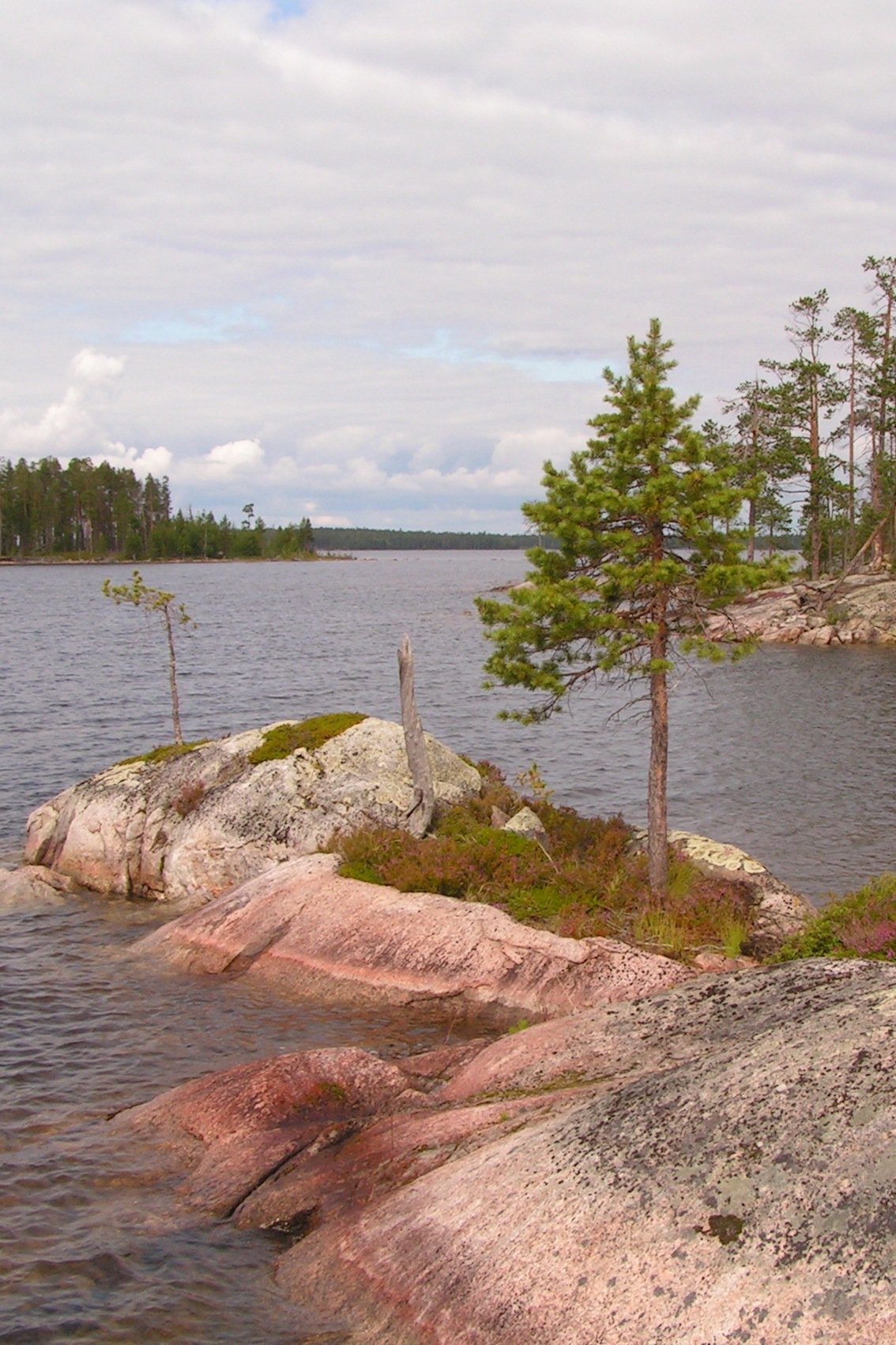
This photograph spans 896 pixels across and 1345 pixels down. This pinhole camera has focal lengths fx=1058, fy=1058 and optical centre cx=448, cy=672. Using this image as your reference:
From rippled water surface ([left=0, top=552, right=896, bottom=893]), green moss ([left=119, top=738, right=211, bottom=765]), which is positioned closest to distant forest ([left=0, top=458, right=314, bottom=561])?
rippled water surface ([left=0, top=552, right=896, bottom=893])

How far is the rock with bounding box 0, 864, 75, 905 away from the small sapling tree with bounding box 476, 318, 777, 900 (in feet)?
35.4

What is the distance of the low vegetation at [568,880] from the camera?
16.5 metres

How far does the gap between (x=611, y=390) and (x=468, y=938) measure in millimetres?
9182

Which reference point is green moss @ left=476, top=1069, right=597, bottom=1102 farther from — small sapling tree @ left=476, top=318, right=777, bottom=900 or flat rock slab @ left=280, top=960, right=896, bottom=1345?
small sapling tree @ left=476, top=318, right=777, bottom=900

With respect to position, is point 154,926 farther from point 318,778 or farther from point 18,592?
point 18,592

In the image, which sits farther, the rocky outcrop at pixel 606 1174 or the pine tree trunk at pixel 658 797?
the pine tree trunk at pixel 658 797

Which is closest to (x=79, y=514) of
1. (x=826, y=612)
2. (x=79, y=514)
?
(x=79, y=514)

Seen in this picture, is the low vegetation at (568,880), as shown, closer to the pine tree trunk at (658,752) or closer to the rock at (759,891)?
the rock at (759,891)

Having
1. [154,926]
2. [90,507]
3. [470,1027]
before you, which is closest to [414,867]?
[470,1027]

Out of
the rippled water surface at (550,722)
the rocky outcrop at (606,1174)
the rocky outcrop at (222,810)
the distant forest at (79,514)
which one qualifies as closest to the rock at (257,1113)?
the rocky outcrop at (606,1174)

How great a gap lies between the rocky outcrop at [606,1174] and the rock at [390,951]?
2555 mm

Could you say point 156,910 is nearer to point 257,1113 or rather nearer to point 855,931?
point 257,1113

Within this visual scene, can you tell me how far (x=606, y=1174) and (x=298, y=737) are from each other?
49.2ft

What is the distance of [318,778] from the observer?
21.7m
